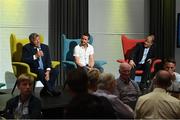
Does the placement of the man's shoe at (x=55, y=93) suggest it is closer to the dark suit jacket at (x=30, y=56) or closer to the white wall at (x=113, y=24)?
the dark suit jacket at (x=30, y=56)

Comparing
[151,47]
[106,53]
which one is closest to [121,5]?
[106,53]

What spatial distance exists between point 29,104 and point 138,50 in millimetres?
4792

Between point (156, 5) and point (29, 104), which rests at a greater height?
point (156, 5)

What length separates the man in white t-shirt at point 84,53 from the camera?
311 inches

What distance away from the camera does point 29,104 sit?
4039 mm

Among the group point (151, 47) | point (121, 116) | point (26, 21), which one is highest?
point (26, 21)

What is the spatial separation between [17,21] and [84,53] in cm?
162

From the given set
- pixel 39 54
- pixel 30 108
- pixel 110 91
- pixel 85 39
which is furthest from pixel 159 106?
pixel 85 39

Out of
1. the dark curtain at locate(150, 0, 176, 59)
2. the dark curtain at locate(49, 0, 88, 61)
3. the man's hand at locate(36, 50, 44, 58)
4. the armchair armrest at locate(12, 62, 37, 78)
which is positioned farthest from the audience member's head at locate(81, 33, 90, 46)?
the dark curtain at locate(150, 0, 176, 59)

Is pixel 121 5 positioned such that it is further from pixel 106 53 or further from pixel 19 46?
pixel 19 46

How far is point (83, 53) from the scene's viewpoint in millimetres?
7984

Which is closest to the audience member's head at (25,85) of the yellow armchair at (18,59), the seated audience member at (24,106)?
the seated audience member at (24,106)

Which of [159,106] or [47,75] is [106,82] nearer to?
[159,106]

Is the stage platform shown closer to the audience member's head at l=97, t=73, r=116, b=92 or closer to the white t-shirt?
the audience member's head at l=97, t=73, r=116, b=92
